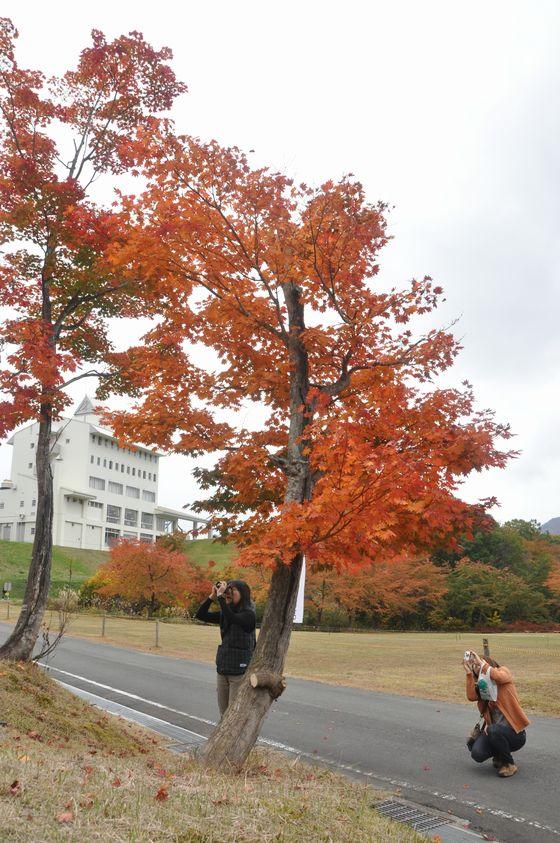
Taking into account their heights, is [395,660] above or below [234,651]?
below

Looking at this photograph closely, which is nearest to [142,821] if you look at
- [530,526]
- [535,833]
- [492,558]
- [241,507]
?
[535,833]

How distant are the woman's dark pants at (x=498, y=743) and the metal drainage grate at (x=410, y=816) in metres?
1.65

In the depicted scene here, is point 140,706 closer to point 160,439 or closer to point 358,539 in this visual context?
point 160,439

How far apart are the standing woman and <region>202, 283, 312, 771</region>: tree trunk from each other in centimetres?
21

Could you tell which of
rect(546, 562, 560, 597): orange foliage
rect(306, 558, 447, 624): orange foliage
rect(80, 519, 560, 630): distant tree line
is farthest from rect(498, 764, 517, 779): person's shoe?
rect(546, 562, 560, 597): orange foliage

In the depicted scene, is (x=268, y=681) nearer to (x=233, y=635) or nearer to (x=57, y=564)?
(x=233, y=635)

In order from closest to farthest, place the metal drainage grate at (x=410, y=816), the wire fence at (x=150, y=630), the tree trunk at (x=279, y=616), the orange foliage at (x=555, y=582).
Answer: the metal drainage grate at (x=410, y=816) < the tree trunk at (x=279, y=616) < the wire fence at (x=150, y=630) < the orange foliage at (x=555, y=582)

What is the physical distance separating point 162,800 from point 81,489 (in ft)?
185

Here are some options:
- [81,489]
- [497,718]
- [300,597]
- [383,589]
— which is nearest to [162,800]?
[300,597]

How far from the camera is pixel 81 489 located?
5788cm

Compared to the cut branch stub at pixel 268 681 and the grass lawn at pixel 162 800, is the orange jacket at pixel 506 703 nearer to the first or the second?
the grass lawn at pixel 162 800

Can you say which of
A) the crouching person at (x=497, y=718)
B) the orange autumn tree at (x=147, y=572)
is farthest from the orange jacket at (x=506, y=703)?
the orange autumn tree at (x=147, y=572)

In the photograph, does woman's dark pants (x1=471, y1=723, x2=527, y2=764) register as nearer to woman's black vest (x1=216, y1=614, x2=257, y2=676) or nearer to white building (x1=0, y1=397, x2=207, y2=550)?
woman's black vest (x1=216, y1=614, x2=257, y2=676)

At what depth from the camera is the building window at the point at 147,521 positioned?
6600 cm
